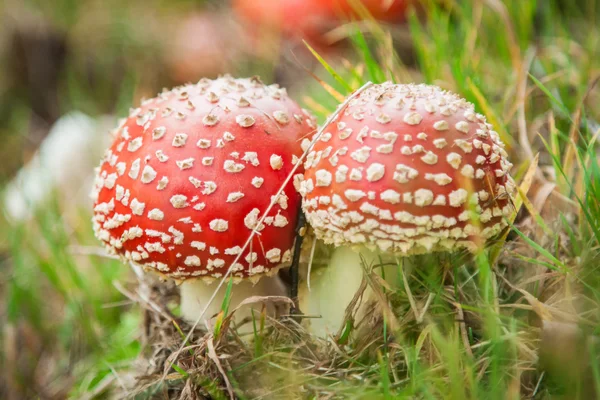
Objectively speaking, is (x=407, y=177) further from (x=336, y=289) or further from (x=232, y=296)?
(x=232, y=296)

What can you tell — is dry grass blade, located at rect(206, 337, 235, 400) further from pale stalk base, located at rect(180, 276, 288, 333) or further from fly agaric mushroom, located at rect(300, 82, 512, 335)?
fly agaric mushroom, located at rect(300, 82, 512, 335)

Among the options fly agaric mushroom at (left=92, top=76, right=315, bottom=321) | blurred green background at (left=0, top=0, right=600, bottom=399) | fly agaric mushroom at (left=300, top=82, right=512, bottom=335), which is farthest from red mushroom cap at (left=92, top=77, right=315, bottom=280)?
blurred green background at (left=0, top=0, right=600, bottom=399)

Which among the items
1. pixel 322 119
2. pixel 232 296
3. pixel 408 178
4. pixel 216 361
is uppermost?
pixel 322 119

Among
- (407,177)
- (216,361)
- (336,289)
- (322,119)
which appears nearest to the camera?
(407,177)

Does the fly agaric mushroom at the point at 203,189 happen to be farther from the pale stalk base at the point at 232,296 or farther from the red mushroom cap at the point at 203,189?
the pale stalk base at the point at 232,296

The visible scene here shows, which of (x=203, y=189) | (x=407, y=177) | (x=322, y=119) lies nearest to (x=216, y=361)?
(x=203, y=189)

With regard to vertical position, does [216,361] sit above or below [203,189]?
below

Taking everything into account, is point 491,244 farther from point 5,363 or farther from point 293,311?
point 5,363
